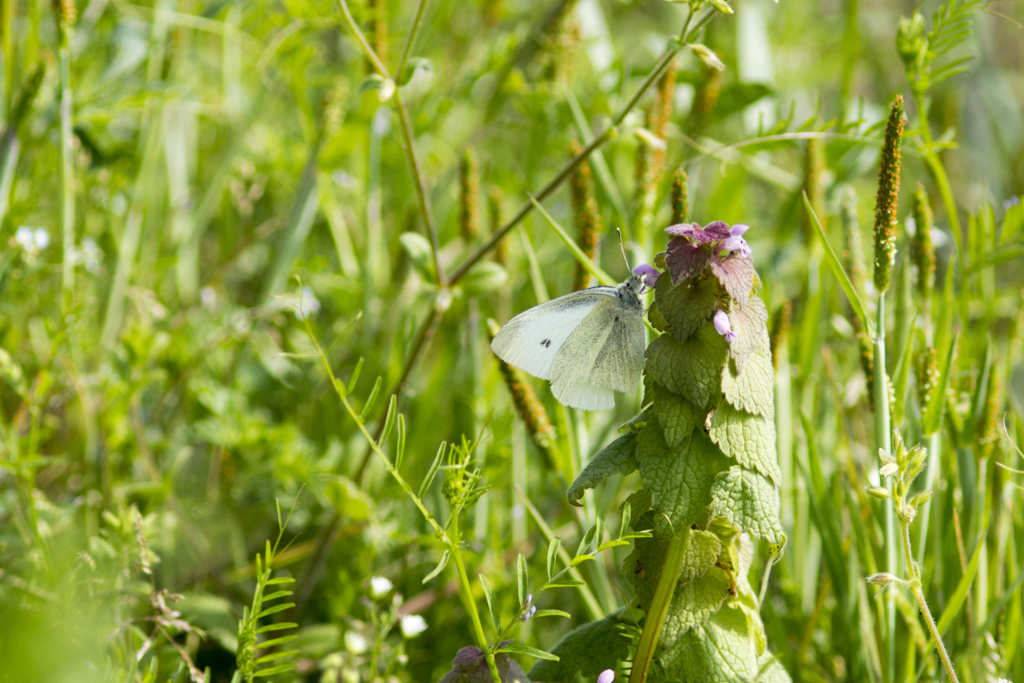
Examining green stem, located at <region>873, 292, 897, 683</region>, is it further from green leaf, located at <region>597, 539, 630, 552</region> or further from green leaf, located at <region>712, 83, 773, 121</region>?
green leaf, located at <region>712, 83, 773, 121</region>

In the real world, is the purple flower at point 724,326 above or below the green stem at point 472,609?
above

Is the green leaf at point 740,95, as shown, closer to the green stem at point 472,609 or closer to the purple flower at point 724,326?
the purple flower at point 724,326

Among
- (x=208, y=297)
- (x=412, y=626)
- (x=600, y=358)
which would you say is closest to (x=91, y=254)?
(x=208, y=297)

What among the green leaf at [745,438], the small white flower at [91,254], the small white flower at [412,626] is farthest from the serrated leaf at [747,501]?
the small white flower at [91,254]

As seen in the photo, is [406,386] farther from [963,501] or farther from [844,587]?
[963,501]

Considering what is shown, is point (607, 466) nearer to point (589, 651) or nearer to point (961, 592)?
point (589, 651)

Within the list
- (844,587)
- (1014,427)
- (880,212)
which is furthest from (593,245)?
(1014,427)
